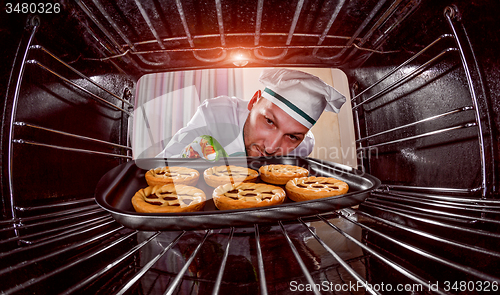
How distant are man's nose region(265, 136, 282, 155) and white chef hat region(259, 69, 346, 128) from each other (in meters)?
0.19

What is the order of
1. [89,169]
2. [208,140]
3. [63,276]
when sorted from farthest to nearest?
[208,140]
[89,169]
[63,276]

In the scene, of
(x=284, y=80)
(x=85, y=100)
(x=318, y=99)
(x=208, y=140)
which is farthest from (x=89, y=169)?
(x=318, y=99)

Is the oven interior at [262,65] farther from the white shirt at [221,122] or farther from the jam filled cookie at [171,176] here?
the white shirt at [221,122]

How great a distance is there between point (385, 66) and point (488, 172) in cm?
56

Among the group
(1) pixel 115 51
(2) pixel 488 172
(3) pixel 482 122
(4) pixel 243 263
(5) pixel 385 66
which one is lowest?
(4) pixel 243 263

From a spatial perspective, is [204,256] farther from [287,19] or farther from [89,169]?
[287,19]

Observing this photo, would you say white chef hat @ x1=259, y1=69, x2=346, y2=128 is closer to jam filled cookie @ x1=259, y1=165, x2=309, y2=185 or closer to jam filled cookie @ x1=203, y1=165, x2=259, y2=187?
jam filled cookie @ x1=259, y1=165, x2=309, y2=185

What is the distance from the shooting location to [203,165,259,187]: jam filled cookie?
3.51ft

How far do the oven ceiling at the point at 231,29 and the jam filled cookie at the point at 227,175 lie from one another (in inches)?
22.0

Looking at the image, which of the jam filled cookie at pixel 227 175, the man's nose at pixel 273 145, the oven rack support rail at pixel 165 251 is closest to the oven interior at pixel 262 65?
the oven rack support rail at pixel 165 251

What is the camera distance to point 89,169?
87cm

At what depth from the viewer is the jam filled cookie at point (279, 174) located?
1.13 metres

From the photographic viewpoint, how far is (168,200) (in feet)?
2.68

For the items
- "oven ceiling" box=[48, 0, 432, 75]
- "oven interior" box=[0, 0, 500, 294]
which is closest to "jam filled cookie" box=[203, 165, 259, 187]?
"oven interior" box=[0, 0, 500, 294]
